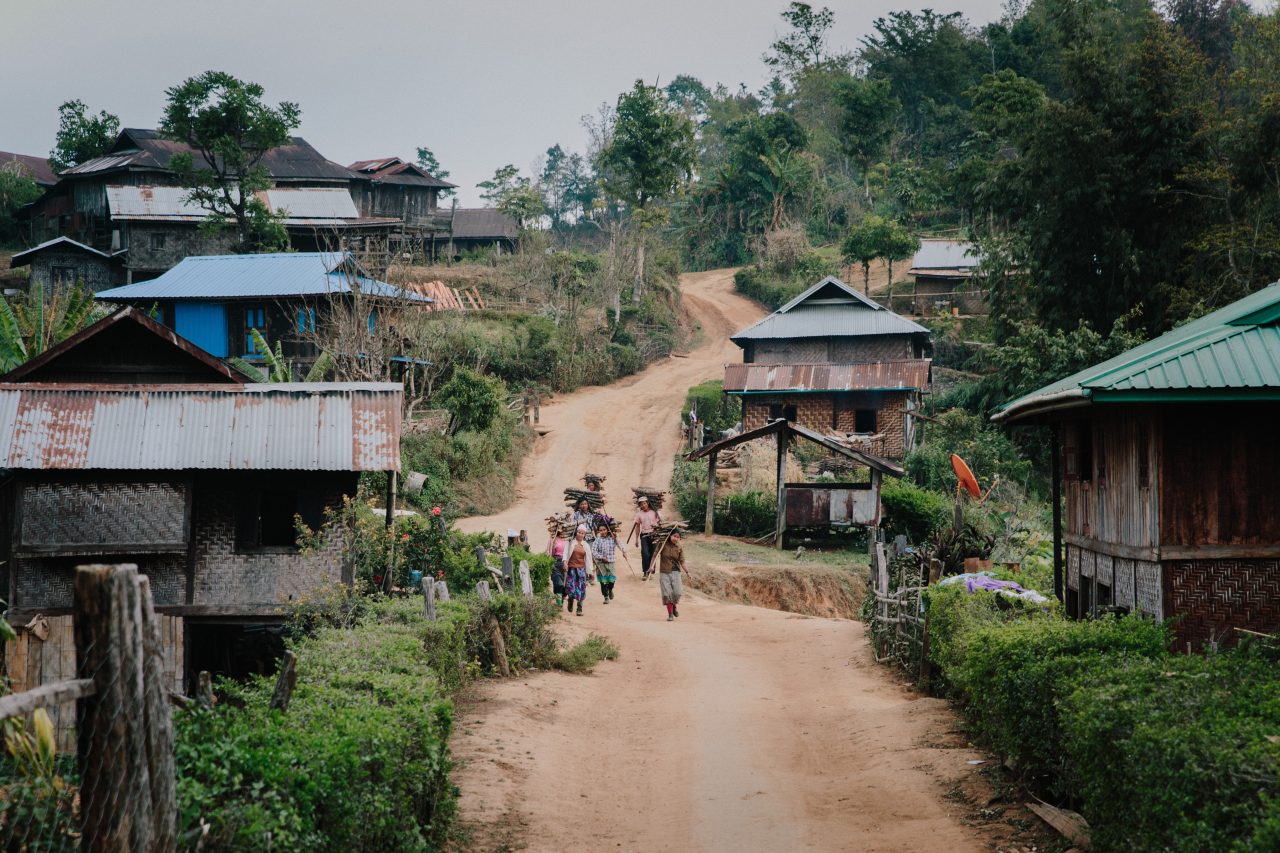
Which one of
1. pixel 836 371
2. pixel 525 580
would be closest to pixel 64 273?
pixel 836 371

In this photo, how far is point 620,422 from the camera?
1860 inches

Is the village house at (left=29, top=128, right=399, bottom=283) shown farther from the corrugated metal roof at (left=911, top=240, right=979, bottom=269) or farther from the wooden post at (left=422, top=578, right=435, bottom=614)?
the wooden post at (left=422, top=578, right=435, bottom=614)

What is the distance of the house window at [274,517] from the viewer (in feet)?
62.5

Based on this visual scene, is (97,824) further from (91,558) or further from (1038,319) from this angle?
(1038,319)

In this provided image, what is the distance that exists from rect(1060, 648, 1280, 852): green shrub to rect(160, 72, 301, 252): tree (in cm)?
4204

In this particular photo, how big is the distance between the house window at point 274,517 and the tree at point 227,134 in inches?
1123

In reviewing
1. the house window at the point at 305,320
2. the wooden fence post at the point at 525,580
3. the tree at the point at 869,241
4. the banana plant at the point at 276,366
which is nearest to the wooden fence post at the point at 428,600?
the wooden fence post at the point at 525,580

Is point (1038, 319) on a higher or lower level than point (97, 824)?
higher

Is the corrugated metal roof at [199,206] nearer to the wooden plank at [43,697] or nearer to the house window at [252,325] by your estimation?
the house window at [252,325]

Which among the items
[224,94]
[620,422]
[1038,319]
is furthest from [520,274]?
[1038,319]

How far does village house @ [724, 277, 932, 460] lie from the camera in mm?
40625

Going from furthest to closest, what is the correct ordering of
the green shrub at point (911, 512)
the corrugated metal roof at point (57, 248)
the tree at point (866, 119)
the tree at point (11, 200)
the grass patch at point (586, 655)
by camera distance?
the tree at point (866, 119)
the tree at point (11, 200)
the corrugated metal roof at point (57, 248)
the green shrub at point (911, 512)
the grass patch at point (586, 655)

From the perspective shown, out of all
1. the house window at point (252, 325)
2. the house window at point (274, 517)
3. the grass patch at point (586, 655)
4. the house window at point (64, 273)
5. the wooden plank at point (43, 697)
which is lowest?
the grass patch at point (586, 655)

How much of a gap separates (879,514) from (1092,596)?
15657 mm
